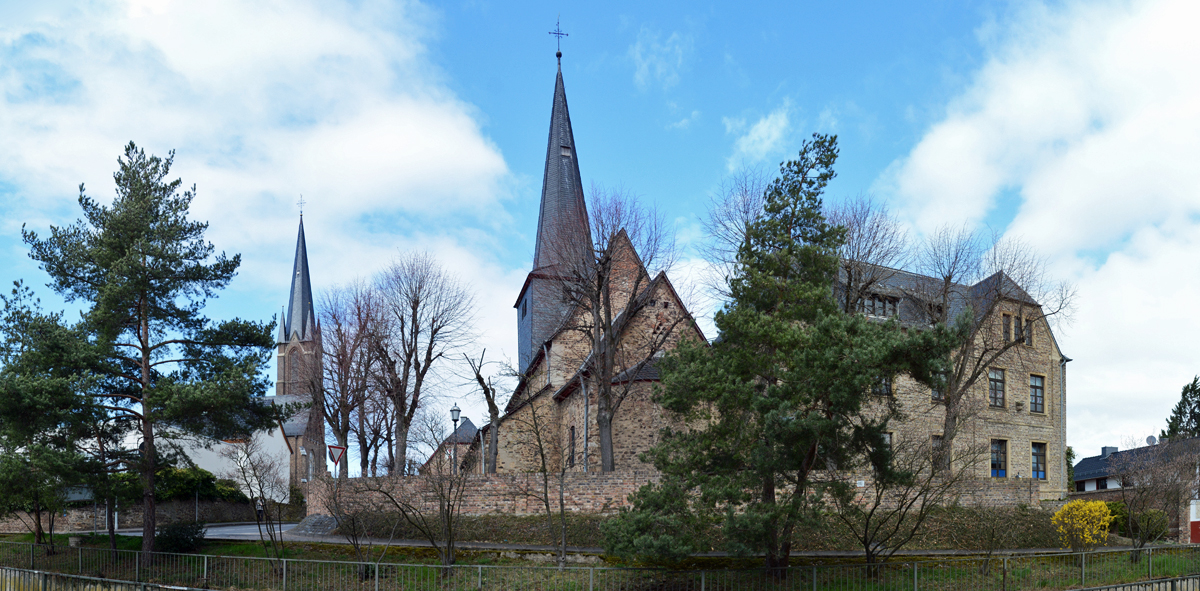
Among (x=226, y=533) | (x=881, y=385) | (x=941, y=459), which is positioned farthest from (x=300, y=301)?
(x=881, y=385)

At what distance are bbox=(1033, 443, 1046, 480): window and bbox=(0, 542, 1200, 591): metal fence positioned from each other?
16209 millimetres

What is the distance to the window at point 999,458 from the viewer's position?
113 ft

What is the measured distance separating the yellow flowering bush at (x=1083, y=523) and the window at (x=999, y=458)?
12526mm

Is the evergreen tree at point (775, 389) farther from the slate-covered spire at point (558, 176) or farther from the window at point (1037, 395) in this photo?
the window at point (1037, 395)

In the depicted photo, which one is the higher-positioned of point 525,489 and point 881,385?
point 881,385

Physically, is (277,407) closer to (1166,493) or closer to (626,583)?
(626,583)

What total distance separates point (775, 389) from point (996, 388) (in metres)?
24.3

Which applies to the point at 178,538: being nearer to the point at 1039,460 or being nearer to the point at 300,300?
the point at 1039,460

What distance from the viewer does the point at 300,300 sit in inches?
3140

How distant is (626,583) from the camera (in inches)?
619

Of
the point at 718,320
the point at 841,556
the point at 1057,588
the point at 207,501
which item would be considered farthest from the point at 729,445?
the point at 207,501

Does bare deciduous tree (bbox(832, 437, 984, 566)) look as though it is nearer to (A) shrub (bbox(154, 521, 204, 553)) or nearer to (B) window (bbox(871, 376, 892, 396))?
(B) window (bbox(871, 376, 892, 396))

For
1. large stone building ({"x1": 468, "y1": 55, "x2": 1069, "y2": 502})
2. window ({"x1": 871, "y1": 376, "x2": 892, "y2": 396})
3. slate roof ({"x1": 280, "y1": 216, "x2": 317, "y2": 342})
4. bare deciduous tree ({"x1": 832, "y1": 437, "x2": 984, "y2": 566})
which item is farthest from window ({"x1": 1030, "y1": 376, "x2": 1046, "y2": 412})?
slate roof ({"x1": 280, "y1": 216, "x2": 317, "y2": 342})

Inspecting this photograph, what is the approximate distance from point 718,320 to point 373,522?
39.2 ft
